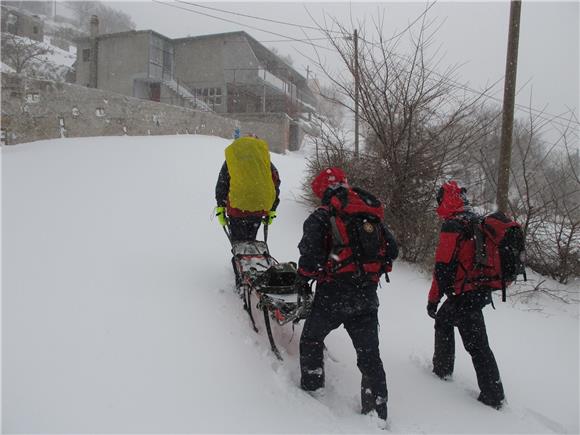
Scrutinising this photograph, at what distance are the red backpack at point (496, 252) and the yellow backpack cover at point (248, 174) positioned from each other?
2.15m

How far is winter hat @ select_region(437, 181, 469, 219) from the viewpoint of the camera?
3.61 meters

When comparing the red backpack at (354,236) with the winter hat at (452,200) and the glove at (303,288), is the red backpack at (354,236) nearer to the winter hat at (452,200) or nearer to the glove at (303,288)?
the glove at (303,288)

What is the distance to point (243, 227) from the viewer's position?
472 centimetres

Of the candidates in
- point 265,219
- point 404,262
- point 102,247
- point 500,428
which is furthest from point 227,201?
point 404,262

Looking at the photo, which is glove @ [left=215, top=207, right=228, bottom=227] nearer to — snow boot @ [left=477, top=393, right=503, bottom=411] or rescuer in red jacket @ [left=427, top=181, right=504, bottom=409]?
rescuer in red jacket @ [left=427, top=181, right=504, bottom=409]

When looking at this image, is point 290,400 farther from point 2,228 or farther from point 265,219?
point 2,228

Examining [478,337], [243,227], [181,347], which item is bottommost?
[181,347]

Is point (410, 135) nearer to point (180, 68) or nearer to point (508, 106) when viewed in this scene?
point (508, 106)

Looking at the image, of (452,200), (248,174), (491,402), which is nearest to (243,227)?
(248,174)

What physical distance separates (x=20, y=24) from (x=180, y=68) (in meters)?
27.8

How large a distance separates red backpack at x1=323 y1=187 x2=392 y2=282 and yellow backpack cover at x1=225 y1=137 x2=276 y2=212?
1.55 m

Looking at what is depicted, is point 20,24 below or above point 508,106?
above

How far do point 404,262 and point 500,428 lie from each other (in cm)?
411

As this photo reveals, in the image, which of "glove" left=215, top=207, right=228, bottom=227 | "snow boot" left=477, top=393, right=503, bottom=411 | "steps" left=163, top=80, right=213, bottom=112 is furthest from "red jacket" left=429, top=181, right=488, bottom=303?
"steps" left=163, top=80, right=213, bottom=112
